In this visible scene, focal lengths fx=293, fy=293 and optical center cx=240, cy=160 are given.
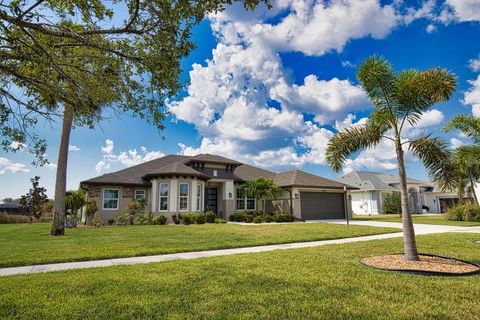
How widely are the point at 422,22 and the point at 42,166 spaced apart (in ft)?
43.4

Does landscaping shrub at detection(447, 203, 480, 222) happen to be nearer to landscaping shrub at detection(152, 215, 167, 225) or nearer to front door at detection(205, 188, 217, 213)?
front door at detection(205, 188, 217, 213)

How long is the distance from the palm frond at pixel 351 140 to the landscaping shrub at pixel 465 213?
59.6 feet

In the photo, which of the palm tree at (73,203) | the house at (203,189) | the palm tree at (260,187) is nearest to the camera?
the palm tree at (73,203)

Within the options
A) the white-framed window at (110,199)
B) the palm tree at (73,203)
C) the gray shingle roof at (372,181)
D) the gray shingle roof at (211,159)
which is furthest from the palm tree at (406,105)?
the gray shingle roof at (372,181)

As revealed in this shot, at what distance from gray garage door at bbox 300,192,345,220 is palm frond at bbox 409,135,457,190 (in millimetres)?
17064

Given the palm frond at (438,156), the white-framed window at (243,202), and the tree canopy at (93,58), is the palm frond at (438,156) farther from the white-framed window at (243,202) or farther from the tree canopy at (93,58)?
the white-framed window at (243,202)

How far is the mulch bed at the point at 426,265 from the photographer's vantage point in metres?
5.83

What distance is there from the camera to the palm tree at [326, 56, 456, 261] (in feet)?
23.3

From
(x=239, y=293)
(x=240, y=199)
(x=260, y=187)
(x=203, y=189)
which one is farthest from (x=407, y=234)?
(x=240, y=199)

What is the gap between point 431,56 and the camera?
9.75 m

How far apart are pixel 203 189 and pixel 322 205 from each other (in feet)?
35.2

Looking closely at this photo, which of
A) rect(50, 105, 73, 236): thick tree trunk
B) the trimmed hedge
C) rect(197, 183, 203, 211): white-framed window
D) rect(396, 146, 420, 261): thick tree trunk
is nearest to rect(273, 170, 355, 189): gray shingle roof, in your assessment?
the trimmed hedge

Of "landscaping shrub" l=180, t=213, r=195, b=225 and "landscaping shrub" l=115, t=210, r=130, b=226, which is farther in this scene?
"landscaping shrub" l=115, t=210, r=130, b=226

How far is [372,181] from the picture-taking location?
3838 centimetres
